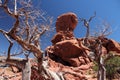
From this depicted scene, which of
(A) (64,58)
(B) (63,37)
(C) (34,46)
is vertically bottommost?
(C) (34,46)

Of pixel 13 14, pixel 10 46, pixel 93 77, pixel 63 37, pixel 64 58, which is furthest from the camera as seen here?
pixel 63 37

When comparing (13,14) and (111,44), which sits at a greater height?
(111,44)

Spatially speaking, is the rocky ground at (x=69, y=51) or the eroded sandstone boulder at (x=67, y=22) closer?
the rocky ground at (x=69, y=51)

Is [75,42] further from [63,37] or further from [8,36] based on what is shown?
[8,36]

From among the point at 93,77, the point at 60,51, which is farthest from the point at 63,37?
the point at 93,77

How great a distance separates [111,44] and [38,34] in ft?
147

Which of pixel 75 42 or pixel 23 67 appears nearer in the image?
pixel 23 67

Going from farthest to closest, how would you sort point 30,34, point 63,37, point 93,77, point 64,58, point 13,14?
point 63,37 → point 64,58 → point 93,77 → point 30,34 → point 13,14

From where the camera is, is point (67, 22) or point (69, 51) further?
point (67, 22)

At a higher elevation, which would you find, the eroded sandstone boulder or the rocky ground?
the eroded sandstone boulder

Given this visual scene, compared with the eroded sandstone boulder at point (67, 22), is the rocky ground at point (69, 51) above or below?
below

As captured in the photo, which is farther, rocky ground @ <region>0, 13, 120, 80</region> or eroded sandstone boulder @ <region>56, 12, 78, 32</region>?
eroded sandstone boulder @ <region>56, 12, 78, 32</region>

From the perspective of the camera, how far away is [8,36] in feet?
52.5

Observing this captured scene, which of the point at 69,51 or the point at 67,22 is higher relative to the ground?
the point at 67,22
